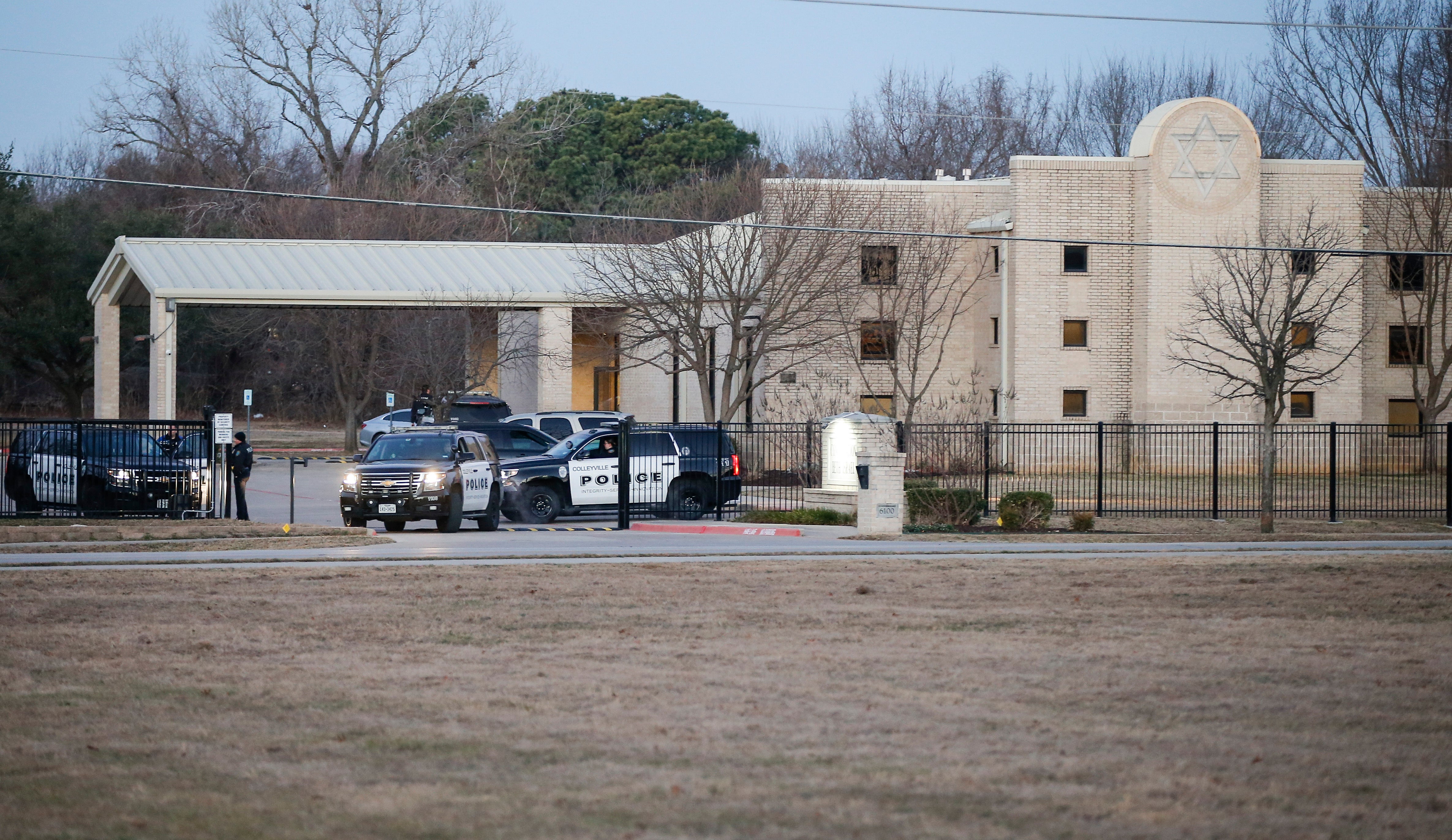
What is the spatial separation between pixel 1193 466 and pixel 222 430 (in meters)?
25.0

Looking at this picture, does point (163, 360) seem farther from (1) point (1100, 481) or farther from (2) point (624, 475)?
(1) point (1100, 481)

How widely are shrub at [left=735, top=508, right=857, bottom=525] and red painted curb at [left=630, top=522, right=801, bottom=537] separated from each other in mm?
569

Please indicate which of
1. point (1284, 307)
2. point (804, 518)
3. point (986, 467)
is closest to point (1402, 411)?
point (1284, 307)

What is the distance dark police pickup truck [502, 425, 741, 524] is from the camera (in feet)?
85.4

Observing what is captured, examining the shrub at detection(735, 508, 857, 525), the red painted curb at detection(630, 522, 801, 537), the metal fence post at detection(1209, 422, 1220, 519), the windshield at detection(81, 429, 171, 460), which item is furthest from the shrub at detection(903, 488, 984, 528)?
the windshield at detection(81, 429, 171, 460)

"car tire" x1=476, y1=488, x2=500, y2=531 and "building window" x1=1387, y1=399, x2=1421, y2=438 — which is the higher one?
"building window" x1=1387, y1=399, x2=1421, y2=438

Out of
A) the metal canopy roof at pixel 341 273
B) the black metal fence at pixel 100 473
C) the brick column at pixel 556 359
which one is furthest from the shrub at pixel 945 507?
the metal canopy roof at pixel 341 273

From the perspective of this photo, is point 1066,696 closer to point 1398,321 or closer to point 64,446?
point 64,446

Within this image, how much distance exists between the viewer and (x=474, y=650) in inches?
445

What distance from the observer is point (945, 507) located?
2498 centimetres

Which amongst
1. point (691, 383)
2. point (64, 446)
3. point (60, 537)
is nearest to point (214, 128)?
point (691, 383)

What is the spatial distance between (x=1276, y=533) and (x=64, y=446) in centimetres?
2074

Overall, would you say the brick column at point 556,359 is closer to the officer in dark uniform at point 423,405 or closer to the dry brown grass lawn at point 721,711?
the officer in dark uniform at point 423,405

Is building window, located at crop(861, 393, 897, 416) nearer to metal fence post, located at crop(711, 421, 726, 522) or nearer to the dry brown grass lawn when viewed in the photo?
metal fence post, located at crop(711, 421, 726, 522)
